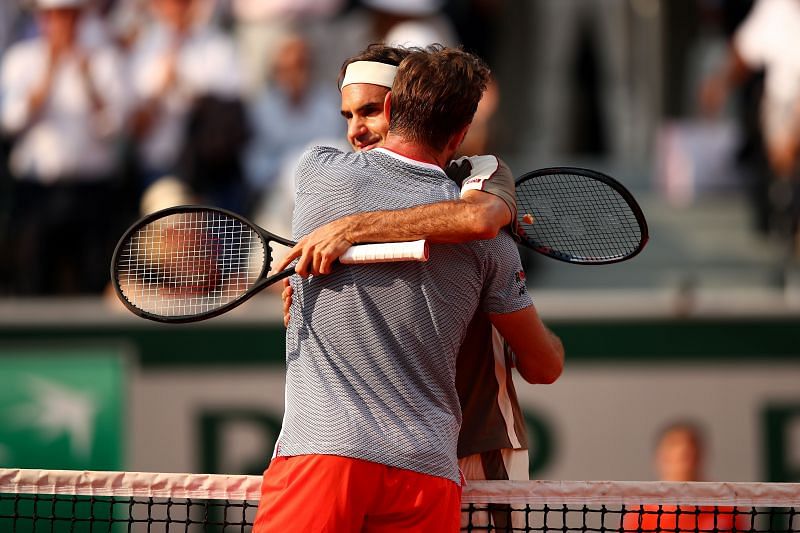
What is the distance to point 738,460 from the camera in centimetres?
774

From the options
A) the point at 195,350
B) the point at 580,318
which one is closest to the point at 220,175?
the point at 195,350

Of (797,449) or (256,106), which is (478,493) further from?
(256,106)

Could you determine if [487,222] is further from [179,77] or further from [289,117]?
[179,77]

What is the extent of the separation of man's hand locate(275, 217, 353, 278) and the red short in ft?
1.39

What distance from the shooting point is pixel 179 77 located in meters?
8.89

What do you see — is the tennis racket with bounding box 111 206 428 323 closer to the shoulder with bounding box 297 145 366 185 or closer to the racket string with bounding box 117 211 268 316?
the racket string with bounding box 117 211 268 316

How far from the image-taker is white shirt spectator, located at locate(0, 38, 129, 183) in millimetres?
8664

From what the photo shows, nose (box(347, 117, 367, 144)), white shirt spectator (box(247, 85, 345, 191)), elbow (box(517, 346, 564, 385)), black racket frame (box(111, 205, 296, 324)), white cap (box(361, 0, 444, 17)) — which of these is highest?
white cap (box(361, 0, 444, 17))

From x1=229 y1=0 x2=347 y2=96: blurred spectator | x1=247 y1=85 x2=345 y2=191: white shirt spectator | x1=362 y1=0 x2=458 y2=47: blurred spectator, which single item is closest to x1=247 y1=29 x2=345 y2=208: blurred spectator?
x1=247 y1=85 x2=345 y2=191: white shirt spectator

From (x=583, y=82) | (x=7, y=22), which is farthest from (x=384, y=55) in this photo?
(x=583, y=82)

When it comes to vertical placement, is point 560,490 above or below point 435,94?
below

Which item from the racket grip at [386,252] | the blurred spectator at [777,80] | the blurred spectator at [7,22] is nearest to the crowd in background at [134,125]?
the blurred spectator at [7,22]

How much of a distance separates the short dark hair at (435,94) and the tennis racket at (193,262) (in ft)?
1.35

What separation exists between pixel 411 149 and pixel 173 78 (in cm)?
Answer: 592
